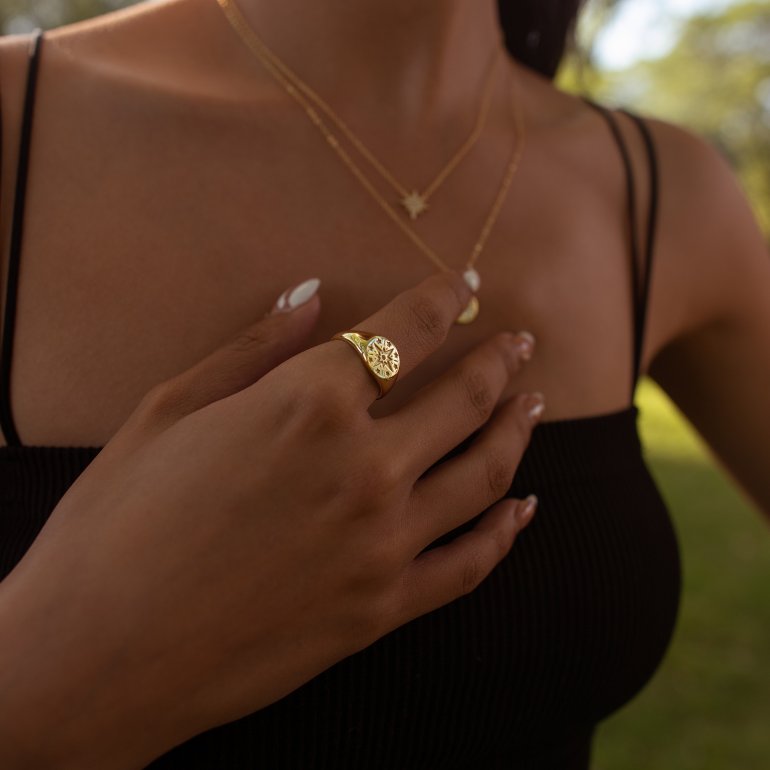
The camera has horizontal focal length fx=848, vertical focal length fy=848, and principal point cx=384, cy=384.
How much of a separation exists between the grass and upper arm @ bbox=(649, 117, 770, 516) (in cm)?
143

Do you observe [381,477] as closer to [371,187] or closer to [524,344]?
[524,344]

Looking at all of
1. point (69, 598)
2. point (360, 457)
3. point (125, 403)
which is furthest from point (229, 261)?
point (69, 598)

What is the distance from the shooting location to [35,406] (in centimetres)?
100

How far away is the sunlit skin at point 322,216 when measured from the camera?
105 cm

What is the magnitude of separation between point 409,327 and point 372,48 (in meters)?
0.58

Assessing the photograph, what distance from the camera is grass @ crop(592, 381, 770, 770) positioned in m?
3.28

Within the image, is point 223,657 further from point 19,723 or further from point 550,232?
point 550,232

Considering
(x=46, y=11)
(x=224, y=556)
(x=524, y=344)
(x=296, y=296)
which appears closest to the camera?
(x=224, y=556)

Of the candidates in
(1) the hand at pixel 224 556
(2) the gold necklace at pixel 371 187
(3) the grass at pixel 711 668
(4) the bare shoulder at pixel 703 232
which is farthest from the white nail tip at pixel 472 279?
(3) the grass at pixel 711 668

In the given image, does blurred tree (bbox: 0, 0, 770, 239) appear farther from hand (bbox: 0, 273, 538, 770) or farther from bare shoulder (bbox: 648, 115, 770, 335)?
hand (bbox: 0, 273, 538, 770)

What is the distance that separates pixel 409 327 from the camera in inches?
38.1

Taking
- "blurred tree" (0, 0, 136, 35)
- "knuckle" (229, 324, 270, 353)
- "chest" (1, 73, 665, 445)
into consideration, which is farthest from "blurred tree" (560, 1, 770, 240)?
"knuckle" (229, 324, 270, 353)

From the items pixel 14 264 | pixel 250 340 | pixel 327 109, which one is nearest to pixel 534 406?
pixel 250 340

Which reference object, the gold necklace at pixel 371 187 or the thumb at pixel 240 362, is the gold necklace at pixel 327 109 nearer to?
the gold necklace at pixel 371 187
